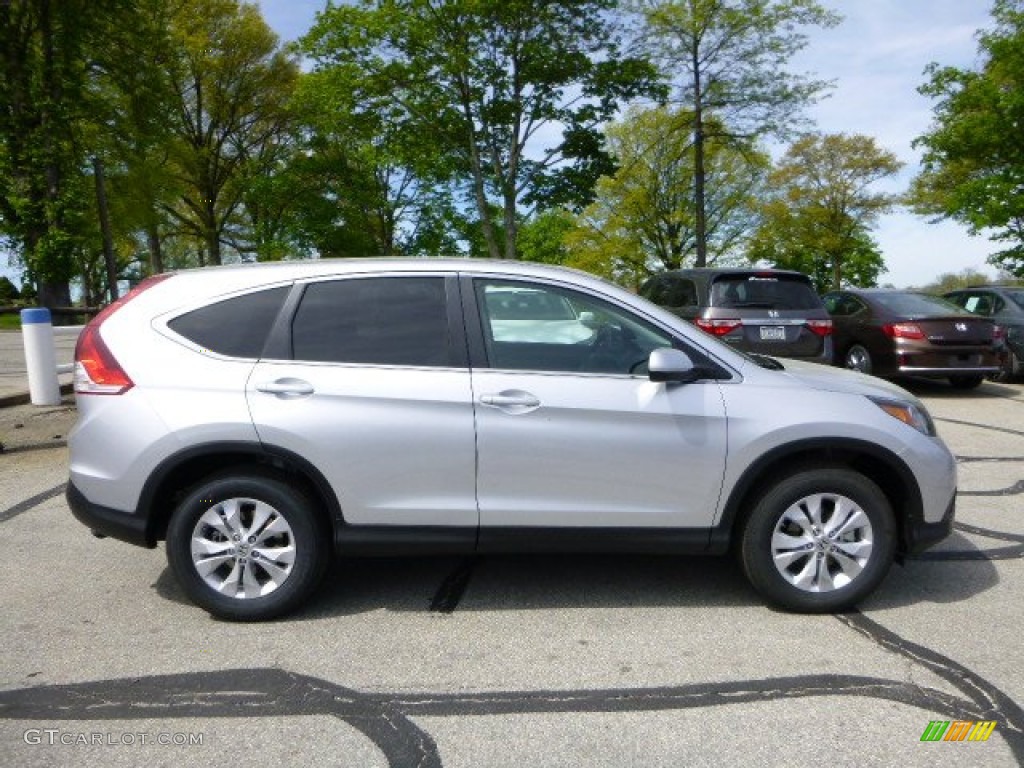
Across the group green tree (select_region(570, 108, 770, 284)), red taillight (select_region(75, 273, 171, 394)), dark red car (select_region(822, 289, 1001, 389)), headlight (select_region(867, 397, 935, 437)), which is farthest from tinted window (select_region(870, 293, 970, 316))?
green tree (select_region(570, 108, 770, 284))

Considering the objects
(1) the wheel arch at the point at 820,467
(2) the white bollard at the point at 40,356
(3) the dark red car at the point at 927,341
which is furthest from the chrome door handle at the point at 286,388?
(3) the dark red car at the point at 927,341

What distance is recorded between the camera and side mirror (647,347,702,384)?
348 cm

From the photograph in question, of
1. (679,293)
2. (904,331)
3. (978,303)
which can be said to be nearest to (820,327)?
(679,293)

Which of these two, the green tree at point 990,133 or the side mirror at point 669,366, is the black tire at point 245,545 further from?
the green tree at point 990,133

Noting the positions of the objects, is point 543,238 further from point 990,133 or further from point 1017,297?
point 1017,297

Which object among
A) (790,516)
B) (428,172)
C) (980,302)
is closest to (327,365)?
(790,516)

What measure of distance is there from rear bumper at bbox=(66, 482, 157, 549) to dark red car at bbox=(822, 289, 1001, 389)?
1002cm

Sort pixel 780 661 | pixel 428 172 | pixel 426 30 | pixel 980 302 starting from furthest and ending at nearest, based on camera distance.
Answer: pixel 428 172, pixel 426 30, pixel 980 302, pixel 780 661

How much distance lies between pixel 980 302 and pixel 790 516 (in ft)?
37.8

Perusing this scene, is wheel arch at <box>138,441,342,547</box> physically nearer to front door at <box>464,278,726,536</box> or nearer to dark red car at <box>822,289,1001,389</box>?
front door at <box>464,278,726,536</box>

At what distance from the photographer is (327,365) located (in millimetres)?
3582

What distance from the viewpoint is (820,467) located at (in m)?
3.71

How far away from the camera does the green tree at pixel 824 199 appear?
40.1 metres

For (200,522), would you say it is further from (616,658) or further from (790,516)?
(790,516)
